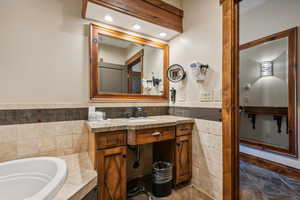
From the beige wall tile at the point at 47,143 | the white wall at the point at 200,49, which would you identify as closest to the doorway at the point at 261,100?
the white wall at the point at 200,49

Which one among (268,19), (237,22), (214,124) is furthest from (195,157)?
(268,19)

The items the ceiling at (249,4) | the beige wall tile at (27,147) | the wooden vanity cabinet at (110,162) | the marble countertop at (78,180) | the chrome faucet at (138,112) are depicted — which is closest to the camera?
the marble countertop at (78,180)

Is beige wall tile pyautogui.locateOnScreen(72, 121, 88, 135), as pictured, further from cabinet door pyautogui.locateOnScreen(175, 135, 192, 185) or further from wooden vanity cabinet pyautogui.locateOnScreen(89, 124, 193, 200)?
cabinet door pyautogui.locateOnScreen(175, 135, 192, 185)

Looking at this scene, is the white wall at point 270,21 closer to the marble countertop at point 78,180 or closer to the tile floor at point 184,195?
the tile floor at point 184,195

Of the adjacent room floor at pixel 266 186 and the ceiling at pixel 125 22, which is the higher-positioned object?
the ceiling at pixel 125 22

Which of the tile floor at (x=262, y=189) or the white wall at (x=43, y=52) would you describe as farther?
the tile floor at (x=262, y=189)

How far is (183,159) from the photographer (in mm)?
1754

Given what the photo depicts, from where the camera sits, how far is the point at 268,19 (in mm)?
2410

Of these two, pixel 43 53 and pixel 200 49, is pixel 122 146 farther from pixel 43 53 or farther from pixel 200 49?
pixel 200 49

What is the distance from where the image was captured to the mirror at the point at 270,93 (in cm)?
216

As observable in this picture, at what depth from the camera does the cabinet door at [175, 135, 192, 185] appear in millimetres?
1710

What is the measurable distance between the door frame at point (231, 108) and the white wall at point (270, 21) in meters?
1.44

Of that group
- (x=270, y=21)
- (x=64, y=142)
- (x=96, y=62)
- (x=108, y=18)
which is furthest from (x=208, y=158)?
(x=270, y=21)

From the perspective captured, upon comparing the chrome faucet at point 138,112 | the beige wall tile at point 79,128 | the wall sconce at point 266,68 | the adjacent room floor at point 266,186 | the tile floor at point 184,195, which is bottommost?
the adjacent room floor at point 266,186
